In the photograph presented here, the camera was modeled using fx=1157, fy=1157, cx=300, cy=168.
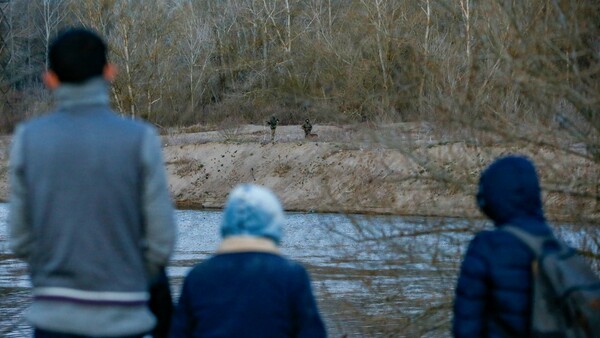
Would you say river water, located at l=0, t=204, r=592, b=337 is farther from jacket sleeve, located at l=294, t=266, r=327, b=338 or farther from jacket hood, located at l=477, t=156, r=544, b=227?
jacket sleeve, located at l=294, t=266, r=327, b=338

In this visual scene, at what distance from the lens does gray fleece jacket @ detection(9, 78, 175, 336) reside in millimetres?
3637

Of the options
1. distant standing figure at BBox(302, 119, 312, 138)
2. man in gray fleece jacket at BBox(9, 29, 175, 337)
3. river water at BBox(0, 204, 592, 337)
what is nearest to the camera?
man in gray fleece jacket at BBox(9, 29, 175, 337)

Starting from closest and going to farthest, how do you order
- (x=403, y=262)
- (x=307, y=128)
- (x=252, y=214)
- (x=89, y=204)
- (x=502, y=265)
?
(x=89, y=204) < (x=252, y=214) < (x=502, y=265) < (x=403, y=262) < (x=307, y=128)

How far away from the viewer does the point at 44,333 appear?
3.70 meters

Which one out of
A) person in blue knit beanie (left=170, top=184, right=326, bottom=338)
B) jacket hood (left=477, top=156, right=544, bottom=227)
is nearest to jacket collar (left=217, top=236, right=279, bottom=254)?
person in blue knit beanie (left=170, top=184, right=326, bottom=338)

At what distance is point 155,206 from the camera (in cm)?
366

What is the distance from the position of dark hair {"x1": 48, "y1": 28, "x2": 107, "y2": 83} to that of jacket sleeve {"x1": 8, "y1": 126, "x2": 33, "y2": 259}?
241 millimetres

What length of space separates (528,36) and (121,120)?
512 centimetres

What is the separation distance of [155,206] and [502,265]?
1228 millimetres

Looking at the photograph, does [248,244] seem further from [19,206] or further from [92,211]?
[19,206]

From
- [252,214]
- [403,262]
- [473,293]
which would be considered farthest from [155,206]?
[403,262]

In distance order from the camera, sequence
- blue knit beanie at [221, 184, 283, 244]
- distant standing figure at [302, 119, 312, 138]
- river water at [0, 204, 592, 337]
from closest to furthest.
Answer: blue knit beanie at [221, 184, 283, 244] → river water at [0, 204, 592, 337] → distant standing figure at [302, 119, 312, 138]

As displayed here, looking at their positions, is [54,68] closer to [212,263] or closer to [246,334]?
[212,263]

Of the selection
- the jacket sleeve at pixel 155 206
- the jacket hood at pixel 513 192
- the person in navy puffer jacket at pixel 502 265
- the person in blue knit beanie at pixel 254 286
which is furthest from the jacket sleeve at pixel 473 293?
the jacket sleeve at pixel 155 206
